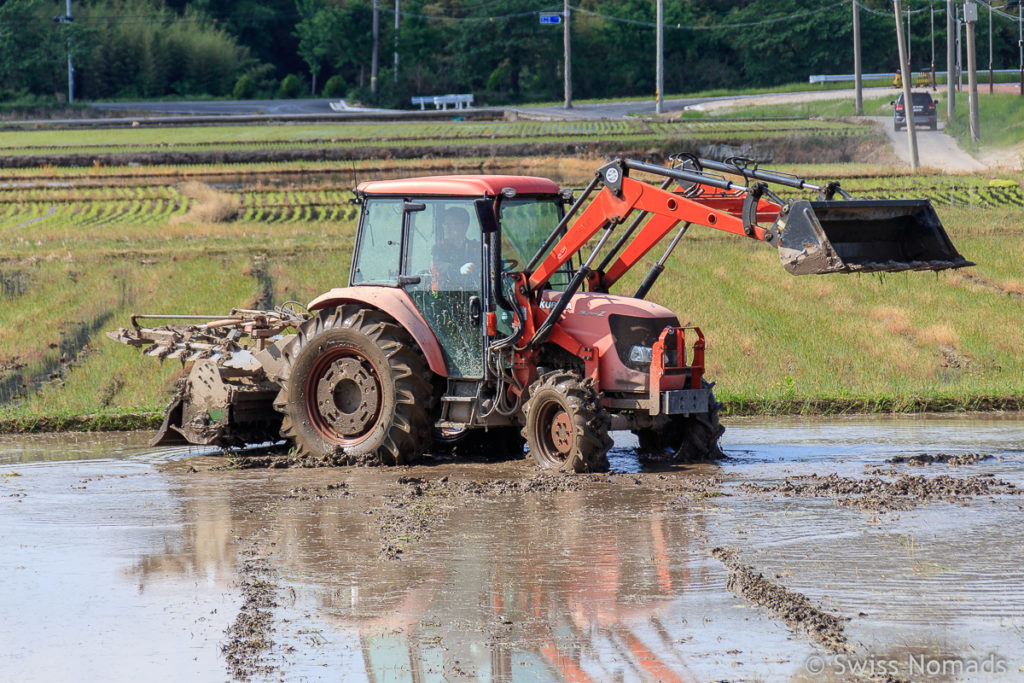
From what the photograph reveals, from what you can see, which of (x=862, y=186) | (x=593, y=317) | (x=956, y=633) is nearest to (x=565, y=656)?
(x=956, y=633)

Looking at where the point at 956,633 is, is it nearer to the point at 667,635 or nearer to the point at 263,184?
the point at 667,635

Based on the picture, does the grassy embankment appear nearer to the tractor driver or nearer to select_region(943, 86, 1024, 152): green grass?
the tractor driver

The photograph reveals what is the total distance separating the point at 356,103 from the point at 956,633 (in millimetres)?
66558

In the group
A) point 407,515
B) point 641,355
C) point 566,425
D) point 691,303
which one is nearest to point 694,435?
point 641,355

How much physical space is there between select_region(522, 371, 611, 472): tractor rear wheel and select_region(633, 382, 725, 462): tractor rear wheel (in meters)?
0.85

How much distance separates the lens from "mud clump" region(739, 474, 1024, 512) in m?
8.80

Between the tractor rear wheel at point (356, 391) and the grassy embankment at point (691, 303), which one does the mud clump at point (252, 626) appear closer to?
the tractor rear wheel at point (356, 391)

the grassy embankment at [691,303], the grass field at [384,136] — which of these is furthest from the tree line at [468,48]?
the grassy embankment at [691,303]

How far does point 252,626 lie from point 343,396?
5.06 metres

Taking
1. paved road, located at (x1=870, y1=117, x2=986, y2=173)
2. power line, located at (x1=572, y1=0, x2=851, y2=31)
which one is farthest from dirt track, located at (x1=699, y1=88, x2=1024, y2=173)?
power line, located at (x1=572, y1=0, x2=851, y2=31)

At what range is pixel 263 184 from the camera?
108ft

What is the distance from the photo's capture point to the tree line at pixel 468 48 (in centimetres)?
7162

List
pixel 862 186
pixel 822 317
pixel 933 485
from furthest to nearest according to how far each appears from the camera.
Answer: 1. pixel 862 186
2. pixel 822 317
3. pixel 933 485

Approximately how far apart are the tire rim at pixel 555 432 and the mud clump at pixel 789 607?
3.01 meters
